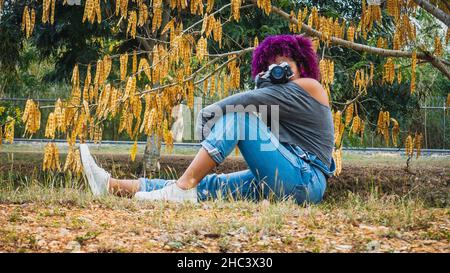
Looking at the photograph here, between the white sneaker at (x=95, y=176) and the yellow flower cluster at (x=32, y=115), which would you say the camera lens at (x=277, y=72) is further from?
the yellow flower cluster at (x=32, y=115)

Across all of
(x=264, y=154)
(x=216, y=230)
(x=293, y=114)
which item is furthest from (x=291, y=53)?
(x=216, y=230)

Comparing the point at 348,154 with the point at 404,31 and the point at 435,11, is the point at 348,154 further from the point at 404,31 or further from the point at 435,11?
the point at 404,31

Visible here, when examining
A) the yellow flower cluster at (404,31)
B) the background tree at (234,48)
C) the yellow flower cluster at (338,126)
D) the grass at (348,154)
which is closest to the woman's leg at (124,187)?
the background tree at (234,48)

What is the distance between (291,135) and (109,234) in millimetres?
1603

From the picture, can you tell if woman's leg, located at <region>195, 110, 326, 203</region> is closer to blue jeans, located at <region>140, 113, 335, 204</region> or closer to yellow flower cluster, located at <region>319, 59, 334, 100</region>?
blue jeans, located at <region>140, 113, 335, 204</region>

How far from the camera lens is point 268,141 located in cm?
424

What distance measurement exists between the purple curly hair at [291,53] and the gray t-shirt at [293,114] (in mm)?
192

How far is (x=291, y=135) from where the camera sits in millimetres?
4426

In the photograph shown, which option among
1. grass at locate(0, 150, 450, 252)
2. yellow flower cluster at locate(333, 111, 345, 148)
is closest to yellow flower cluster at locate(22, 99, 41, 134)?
grass at locate(0, 150, 450, 252)

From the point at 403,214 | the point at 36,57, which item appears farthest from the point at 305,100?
the point at 36,57

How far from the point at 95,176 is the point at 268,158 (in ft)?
4.19
